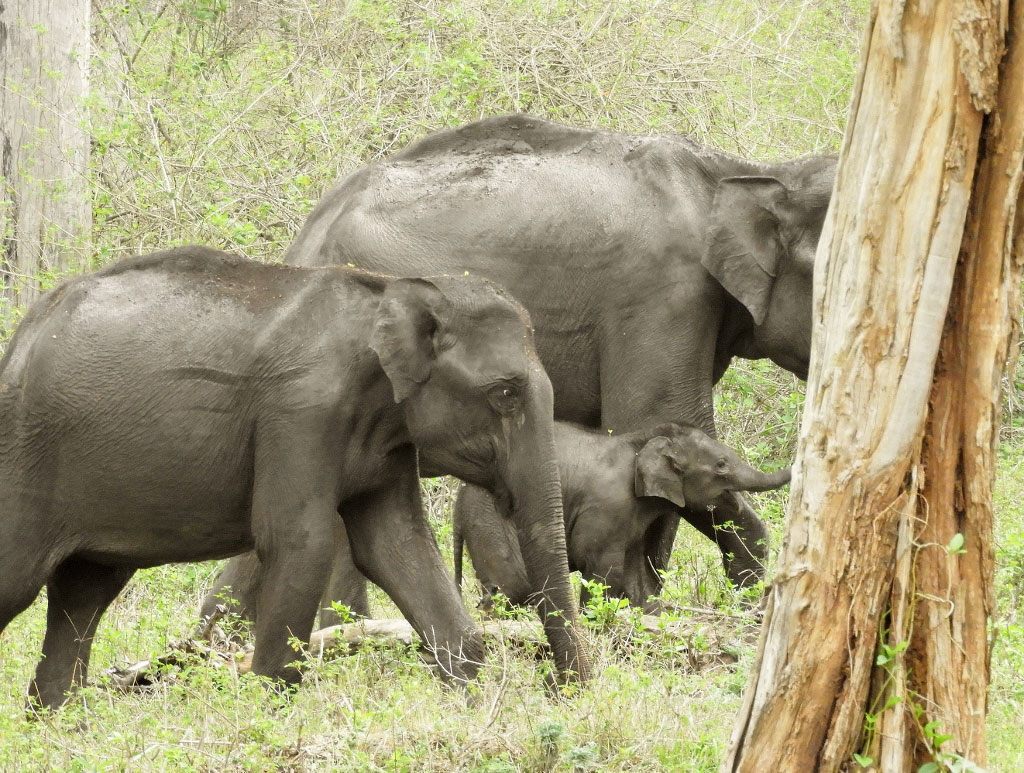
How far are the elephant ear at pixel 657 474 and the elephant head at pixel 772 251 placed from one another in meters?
0.72

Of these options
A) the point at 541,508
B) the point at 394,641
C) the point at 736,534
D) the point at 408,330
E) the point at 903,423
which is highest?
the point at 903,423

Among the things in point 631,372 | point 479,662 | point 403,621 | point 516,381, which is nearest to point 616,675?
point 479,662

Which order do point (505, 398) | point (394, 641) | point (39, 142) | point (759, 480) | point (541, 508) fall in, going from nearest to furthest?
point (505, 398) < point (541, 508) < point (394, 641) < point (759, 480) < point (39, 142)

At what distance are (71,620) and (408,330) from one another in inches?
64.3

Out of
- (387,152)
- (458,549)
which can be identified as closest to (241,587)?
(458,549)

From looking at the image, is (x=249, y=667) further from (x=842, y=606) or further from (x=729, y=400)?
(x=729, y=400)

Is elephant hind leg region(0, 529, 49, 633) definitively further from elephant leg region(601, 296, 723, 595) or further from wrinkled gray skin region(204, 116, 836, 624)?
elephant leg region(601, 296, 723, 595)

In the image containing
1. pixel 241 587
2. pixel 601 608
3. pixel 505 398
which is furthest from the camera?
pixel 241 587

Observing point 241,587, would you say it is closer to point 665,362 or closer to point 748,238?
point 665,362

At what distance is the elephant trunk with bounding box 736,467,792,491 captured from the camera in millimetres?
7293

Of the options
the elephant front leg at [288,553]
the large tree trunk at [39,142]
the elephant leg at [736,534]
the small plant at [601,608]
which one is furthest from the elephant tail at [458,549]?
the large tree trunk at [39,142]

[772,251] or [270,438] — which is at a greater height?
[772,251]

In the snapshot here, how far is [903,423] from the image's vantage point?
3514mm

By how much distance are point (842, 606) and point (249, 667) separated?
2.84 metres
